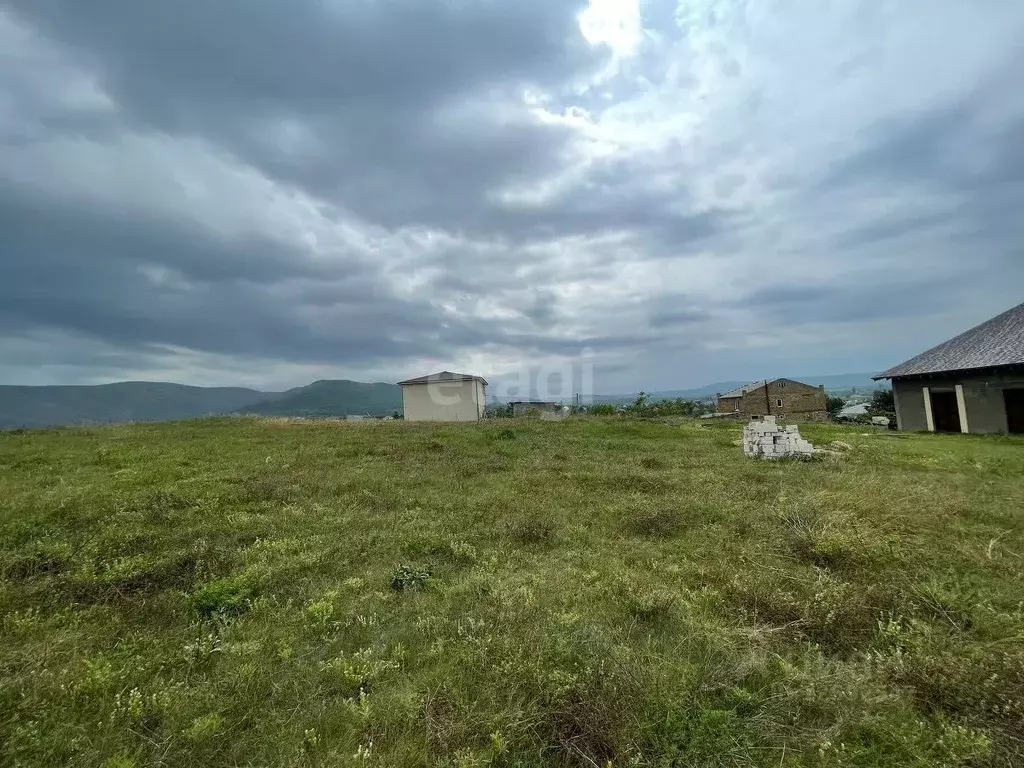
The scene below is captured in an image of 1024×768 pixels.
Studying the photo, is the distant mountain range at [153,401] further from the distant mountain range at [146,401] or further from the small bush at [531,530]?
the small bush at [531,530]

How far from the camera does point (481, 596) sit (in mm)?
5223

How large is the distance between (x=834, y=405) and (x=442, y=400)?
54.9 meters

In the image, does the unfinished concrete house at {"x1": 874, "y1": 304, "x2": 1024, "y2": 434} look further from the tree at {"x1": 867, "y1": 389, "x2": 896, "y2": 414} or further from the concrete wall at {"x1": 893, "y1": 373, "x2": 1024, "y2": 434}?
the tree at {"x1": 867, "y1": 389, "x2": 896, "y2": 414}

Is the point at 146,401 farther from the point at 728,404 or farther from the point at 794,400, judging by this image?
the point at 794,400

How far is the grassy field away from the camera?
3.10 meters

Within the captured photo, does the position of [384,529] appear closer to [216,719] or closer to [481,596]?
[481,596]

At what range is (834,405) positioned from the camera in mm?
65375

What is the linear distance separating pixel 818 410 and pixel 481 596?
64.6m

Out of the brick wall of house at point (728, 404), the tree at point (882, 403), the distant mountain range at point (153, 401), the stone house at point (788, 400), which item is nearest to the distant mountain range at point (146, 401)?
the distant mountain range at point (153, 401)

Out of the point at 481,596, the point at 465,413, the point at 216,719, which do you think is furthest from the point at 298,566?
the point at 465,413

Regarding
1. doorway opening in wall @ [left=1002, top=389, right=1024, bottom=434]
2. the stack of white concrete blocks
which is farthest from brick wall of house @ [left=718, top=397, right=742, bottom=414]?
the stack of white concrete blocks

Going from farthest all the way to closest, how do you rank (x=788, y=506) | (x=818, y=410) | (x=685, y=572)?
(x=818, y=410), (x=788, y=506), (x=685, y=572)

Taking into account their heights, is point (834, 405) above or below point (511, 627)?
above

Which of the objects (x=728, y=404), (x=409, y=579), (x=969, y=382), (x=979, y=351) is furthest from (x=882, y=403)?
(x=409, y=579)
